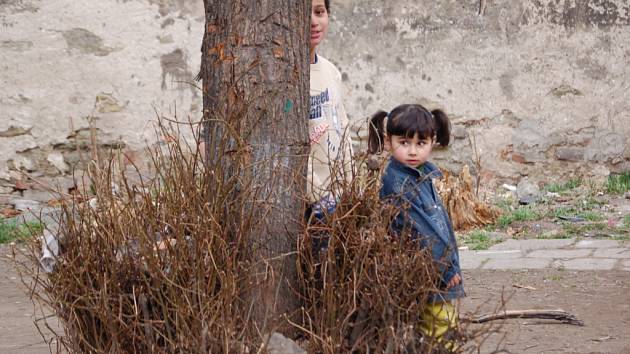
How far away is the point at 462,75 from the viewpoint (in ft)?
26.8

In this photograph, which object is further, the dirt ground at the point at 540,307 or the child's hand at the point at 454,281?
the dirt ground at the point at 540,307

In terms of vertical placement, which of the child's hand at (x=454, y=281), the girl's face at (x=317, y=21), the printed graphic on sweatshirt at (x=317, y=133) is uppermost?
the girl's face at (x=317, y=21)

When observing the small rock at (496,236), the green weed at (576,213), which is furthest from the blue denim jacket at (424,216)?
the green weed at (576,213)

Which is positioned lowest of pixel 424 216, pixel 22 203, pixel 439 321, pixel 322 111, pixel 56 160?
pixel 22 203

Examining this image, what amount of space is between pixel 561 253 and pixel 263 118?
3224 mm

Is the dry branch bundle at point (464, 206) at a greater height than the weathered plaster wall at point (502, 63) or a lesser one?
lesser

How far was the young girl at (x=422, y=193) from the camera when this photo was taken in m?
2.93

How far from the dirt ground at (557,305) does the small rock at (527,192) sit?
2512mm

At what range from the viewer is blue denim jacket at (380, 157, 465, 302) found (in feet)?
9.62

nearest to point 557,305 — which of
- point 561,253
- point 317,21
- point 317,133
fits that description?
point 561,253

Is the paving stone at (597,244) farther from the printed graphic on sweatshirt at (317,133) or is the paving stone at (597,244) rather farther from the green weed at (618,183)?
the printed graphic on sweatshirt at (317,133)

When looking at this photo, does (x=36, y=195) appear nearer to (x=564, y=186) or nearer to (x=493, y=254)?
(x=493, y=254)

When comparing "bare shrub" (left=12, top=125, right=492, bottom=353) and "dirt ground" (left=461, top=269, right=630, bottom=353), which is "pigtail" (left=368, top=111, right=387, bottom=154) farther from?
"dirt ground" (left=461, top=269, right=630, bottom=353)

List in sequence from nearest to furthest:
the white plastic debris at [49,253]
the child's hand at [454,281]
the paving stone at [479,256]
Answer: the white plastic debris at [49,253] → the child's hand at [454,281] → the paving stone at [479,256]
